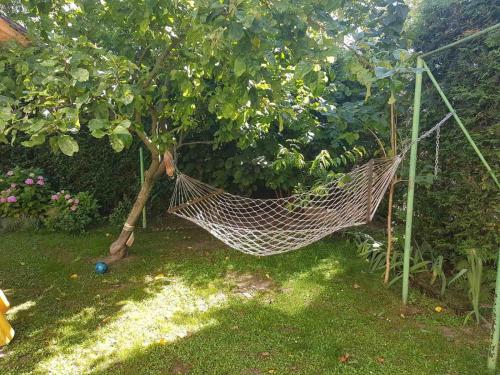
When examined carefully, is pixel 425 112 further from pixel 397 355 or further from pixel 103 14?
pixel 103 14

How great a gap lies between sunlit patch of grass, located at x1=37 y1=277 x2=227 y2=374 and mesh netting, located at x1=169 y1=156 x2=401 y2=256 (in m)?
0.45

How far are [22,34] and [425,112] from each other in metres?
2.72

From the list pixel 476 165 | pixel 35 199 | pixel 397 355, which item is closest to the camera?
pixel 397 355

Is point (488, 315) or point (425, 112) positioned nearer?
point (488, 315)

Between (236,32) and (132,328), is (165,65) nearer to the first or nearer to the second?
(236,32)

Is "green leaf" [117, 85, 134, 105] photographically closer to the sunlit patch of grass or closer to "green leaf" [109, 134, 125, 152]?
"green leaf" [109, 134, 125, 152]

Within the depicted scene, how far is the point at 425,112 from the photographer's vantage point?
2.62 metres

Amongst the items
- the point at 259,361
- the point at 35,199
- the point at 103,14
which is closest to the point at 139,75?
the point at 103,14

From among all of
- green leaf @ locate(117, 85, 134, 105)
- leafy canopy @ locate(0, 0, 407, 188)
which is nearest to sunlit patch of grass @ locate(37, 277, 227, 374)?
leafy canopy @ locate(0, 0, 407, 188)

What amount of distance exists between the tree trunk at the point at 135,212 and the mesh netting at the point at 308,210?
0.69 feet

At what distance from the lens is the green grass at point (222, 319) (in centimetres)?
177

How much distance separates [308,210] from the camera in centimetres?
296

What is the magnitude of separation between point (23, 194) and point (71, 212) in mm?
659

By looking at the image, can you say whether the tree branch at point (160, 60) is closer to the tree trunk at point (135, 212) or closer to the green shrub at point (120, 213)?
the tree trunk at point (135, 212)
